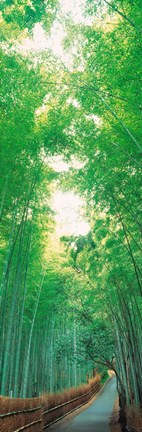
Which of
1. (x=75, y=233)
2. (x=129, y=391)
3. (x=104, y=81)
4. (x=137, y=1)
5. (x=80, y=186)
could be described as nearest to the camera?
(x=137, y=1)

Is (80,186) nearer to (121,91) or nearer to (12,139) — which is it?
(12,139)

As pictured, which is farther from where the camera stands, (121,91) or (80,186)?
(80,186)

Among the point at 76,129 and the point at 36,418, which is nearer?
the point at 76,129

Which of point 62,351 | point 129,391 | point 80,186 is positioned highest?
point 80,186

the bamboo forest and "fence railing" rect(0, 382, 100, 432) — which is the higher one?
the bamboo forest

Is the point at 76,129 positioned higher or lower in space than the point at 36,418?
higher

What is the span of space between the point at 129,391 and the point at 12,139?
6.54m

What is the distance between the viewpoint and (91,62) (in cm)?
529

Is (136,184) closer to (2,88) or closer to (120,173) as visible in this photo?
(120,173)

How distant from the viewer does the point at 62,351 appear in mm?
16203

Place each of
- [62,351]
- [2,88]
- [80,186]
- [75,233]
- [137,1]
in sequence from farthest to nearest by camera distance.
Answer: [62,351]
[75,233]
[80,186]
[2,88]
[137,1]

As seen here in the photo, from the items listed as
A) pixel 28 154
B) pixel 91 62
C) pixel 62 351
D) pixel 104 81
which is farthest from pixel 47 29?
pixel 62 351

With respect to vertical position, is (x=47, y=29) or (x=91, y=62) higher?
(x=47, y=29)

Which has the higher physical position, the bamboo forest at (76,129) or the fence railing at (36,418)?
the bamboo forest at (76,129)
